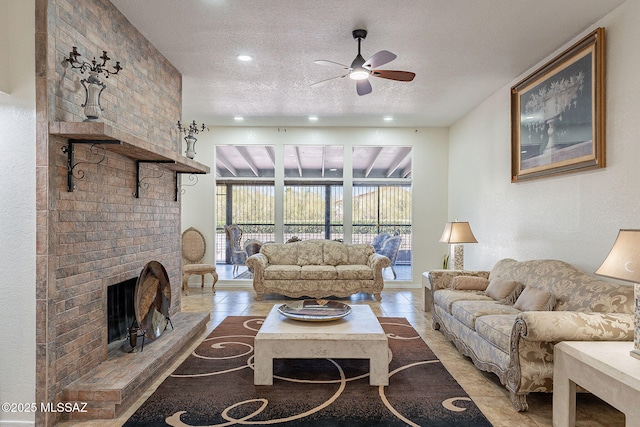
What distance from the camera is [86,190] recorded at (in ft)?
8.55

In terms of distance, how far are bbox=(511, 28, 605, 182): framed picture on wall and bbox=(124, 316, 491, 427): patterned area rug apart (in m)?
2.23

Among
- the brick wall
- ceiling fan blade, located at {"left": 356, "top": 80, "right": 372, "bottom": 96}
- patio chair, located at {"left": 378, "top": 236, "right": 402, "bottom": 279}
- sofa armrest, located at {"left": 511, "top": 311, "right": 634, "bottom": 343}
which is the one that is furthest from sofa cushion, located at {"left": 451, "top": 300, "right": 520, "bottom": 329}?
patio chair, located at {"left": 378, "top": 236, "right": 402, "bottom": 279}

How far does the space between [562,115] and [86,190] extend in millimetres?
4065

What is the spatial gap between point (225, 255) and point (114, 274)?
16.5 ft

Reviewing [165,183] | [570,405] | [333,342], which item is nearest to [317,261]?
[165,183]

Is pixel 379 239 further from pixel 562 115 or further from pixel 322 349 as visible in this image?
pixel 322 349

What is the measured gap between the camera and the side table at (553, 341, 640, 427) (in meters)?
1.79

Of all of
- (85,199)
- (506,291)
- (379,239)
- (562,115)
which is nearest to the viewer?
(85,199)

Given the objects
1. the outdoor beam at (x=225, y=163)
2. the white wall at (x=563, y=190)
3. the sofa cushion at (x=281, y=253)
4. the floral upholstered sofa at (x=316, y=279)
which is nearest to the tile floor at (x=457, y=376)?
the floral upholstered sofa at (x=316, y=279)

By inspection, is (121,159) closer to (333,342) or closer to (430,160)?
(333,342)

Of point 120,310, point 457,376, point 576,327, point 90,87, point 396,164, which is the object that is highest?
point 396,164

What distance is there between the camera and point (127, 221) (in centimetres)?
321

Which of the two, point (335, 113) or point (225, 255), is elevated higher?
point (335, 113)

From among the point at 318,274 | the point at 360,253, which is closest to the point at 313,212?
the point at 360,253
